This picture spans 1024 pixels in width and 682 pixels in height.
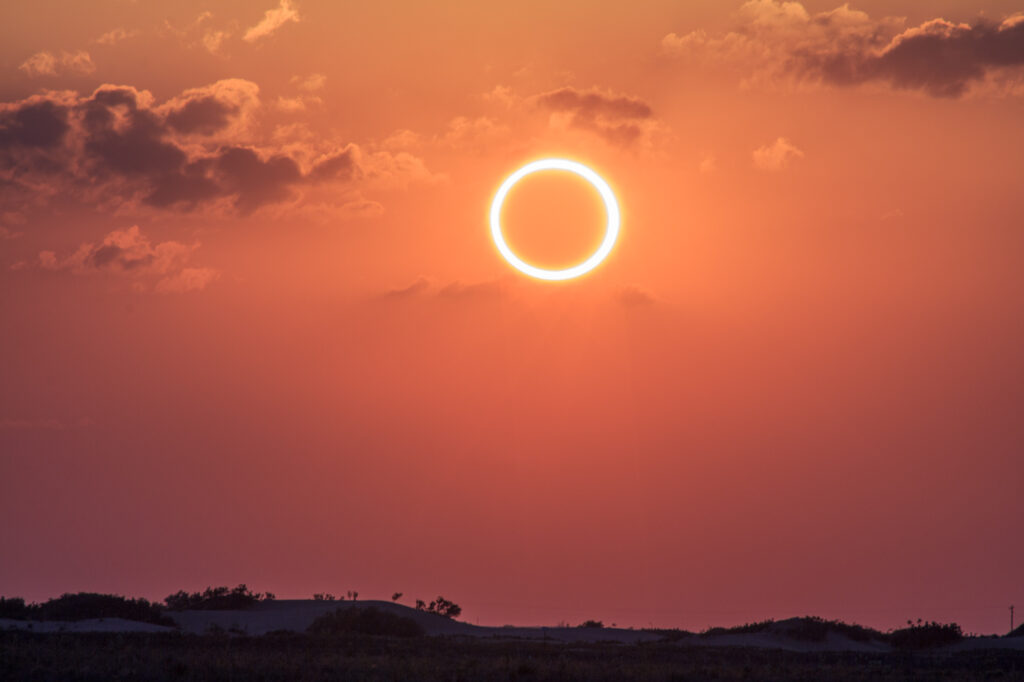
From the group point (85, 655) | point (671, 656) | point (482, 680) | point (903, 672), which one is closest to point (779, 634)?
point (671, 656)

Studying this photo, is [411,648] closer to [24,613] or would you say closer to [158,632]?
[158,632]

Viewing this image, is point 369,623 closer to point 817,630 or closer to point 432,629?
point 432,629

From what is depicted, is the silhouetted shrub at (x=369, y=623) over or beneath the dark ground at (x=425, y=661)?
over

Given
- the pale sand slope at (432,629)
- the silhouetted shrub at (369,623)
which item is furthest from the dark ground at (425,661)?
the silhouetted shrub at (369,623)

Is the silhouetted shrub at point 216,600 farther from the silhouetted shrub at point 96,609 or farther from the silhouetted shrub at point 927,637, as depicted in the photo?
the silhouetted shrub at point 927,637

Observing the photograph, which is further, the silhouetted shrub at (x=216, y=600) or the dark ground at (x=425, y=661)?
the silhouetted shrub at (x=216, y=600)

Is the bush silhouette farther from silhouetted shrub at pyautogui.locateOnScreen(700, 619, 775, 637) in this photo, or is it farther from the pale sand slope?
silhouetted shrub at pyautogui.locateOnScreen(700, 619, 775, 637)

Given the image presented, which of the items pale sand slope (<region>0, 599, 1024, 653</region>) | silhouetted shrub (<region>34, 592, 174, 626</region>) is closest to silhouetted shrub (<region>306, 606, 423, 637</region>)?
pale sand slope (<region>0, 599, 1024, 653</region>)
